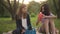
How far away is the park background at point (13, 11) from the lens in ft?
8.50

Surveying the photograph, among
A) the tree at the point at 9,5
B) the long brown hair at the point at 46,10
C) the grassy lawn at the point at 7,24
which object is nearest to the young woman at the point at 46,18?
Result: the long brown hair at the point at 46,10

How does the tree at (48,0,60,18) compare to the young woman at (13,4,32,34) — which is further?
the tree at (48,0,60,18)

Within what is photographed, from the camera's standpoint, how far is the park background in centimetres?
Result: 259

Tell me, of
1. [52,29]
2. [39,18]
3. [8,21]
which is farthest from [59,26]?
[8,21]

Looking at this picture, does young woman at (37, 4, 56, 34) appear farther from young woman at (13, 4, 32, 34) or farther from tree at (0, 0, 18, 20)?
tree at (0, 0, 18, 20)

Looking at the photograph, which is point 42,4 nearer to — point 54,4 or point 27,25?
point 54,4

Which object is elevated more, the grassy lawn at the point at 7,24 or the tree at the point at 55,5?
the tree at the point at 55,5

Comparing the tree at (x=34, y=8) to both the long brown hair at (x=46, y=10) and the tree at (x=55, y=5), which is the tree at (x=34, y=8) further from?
the tree at (x=55, y=5)

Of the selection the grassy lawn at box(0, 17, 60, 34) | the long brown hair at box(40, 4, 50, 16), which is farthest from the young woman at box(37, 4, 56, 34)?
the grassy lawn at box(0, 17, 60, 34)

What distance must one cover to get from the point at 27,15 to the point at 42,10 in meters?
0.22

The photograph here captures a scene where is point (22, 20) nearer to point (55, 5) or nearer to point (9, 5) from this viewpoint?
point (9, 5)

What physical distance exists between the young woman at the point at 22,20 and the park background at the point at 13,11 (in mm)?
51

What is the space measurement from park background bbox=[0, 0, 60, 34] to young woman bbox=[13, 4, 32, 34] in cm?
5

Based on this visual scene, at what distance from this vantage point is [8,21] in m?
2.60
